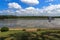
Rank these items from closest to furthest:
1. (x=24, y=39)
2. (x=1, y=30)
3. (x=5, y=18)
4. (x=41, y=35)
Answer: (x=24, y=39)
(x=41, y=35)
(x=1, y=30)
(x=5, y=18)

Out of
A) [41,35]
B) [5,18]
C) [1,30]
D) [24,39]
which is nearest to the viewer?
[24,39]

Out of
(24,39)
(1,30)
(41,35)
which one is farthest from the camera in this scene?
(1,30)

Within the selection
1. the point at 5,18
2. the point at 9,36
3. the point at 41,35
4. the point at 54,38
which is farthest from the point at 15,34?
the point at 5,18

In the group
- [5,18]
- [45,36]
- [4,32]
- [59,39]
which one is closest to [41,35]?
[45,36]

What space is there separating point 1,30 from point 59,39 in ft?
11.2

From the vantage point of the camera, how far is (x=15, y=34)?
10.9m

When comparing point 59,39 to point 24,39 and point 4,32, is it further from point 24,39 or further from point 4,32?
point 4,32

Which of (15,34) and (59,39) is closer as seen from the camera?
(59,39)

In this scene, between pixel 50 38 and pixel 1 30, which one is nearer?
pixel 50 38

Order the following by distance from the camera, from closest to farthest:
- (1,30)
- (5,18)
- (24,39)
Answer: (24,39)
(1,30)
(5,18)

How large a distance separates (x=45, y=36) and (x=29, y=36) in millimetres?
806

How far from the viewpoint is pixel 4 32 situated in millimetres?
11391

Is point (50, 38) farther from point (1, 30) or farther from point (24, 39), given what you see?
point (1, 30)

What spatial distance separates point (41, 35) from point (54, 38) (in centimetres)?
80
